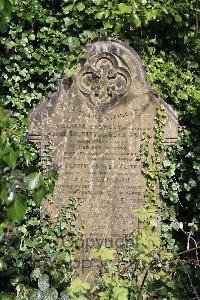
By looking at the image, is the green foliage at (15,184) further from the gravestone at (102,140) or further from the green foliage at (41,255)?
the gravestone at (102,140)

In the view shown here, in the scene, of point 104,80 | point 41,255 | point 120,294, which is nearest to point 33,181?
point 120,294

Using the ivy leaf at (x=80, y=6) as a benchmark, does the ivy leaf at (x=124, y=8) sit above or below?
below

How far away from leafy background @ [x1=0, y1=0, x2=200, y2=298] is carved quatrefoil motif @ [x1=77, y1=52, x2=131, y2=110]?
27 cm

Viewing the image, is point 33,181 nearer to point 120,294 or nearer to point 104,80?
point 120,294

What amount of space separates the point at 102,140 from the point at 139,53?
1.42m

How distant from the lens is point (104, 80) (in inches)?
156

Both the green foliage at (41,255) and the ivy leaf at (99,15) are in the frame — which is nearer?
the green foliage at (41,255)

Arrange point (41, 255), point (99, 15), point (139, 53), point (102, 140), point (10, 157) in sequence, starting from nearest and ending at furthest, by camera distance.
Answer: point (10, 157)
point (41, 255)
point (102, 140)
point (99, 15)
point (139, 53)

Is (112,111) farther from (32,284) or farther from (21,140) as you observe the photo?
(32,284)

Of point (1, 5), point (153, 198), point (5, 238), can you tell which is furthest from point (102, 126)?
point (1, 5)

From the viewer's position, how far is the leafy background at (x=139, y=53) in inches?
177

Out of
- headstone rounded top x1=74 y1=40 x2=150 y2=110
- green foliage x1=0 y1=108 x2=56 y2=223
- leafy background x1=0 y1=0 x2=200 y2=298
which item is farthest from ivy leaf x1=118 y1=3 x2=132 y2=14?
green foliage x1=0 y1=108 x2=56 y2=223

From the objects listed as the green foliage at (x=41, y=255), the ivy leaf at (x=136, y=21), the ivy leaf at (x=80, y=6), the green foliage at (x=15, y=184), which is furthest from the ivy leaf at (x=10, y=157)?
the ivy leaf at (x=80, y=6)

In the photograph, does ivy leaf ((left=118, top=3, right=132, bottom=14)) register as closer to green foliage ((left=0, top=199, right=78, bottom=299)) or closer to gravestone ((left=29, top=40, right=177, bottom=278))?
gravestone ((left=29, top=40, right=177, bottom=278))
